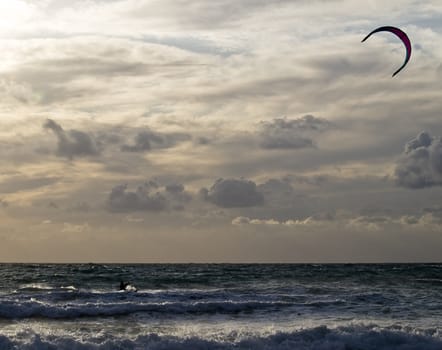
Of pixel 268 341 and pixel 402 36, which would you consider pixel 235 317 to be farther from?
pixel 402 36

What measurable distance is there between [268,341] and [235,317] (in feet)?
23.1

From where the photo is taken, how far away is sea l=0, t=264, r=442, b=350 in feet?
70.0

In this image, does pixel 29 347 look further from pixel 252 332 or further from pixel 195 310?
pixel 195 310

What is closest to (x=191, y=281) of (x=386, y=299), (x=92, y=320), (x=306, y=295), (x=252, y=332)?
(x=306, y=295)

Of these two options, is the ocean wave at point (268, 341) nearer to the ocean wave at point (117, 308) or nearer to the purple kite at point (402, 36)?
the ocean wave at point (117, 308)

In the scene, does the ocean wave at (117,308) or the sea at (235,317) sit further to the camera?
the ocean wave at (117,308)

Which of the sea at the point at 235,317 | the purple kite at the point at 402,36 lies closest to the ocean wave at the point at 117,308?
A: the sea at the point at 235,317

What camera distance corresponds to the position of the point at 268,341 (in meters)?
21.6

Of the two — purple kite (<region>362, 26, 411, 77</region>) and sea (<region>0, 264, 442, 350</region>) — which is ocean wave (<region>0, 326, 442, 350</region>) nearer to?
sea (<region>0, 264, 442, 350</region>)

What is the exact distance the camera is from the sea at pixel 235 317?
2134cm

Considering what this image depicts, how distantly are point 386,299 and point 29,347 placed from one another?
20.3 metres

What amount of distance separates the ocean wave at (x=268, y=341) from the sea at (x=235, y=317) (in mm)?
33

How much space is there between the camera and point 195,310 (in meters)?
30.8

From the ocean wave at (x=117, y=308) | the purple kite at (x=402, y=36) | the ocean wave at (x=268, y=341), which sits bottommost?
the ocean wave at (x=268, y=341)
